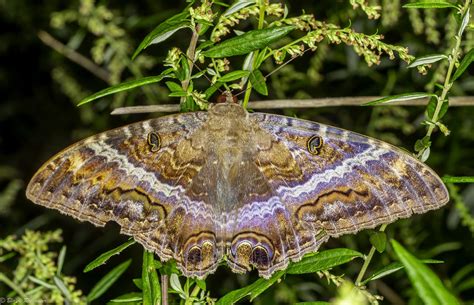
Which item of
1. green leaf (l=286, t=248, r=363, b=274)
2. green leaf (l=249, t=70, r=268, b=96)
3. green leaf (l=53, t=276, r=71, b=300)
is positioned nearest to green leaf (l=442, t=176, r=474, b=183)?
green leaf (l=286, t=248, r=363, b=274)

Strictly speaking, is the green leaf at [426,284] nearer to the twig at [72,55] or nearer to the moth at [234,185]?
the moth at [234,185]

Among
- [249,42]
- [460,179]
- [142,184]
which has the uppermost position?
[249,42]

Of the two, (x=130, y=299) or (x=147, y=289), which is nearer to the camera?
(x=147, y=289)

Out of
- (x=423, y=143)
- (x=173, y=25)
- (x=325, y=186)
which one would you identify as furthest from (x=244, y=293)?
(x=173, y=25)

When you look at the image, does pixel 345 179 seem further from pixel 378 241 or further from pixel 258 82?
pixel 258 82

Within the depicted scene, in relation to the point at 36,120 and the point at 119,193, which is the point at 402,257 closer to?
the point at 119,193

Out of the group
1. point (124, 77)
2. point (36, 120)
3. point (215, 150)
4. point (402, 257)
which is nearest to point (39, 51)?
point (36, 120)
